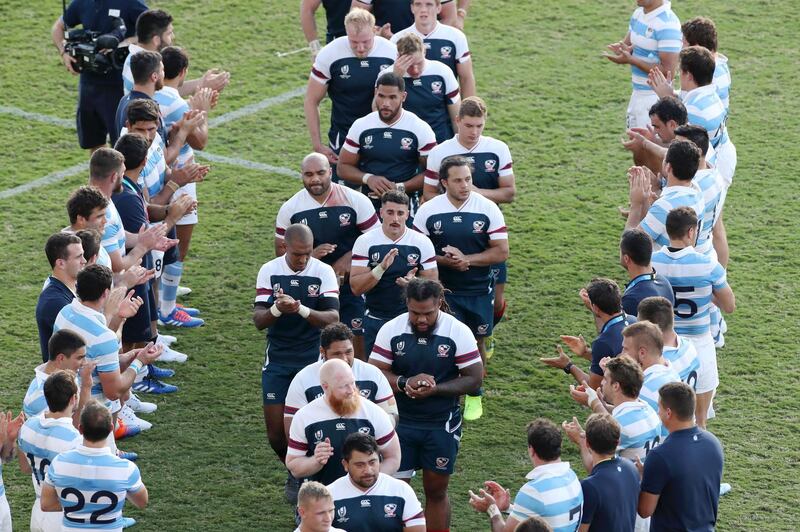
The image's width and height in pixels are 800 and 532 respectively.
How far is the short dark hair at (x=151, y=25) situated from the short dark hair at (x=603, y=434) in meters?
5.61

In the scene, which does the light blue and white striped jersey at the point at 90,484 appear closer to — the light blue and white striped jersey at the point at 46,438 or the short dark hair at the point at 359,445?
the light blue and white striped jersey at the point at 46,438

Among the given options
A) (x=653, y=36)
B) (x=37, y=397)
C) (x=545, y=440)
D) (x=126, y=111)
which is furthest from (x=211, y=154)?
(x=545, y=440)

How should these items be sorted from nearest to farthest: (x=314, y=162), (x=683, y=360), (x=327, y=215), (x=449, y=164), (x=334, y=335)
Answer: (x=334, y=335) → (x=683, y=360) → (x=449, y=164) → (x=314, y=162) → (x=327, y=215)

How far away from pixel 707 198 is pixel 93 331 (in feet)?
13.4

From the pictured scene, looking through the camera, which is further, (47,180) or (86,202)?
(47,180)

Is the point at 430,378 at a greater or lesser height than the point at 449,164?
lesser

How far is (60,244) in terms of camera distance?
7.42 metres

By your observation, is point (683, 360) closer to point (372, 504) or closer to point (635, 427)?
point (635, 427)

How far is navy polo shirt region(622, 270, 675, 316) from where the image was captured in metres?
7.56

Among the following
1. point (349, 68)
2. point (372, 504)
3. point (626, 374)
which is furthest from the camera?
point (349, 68)

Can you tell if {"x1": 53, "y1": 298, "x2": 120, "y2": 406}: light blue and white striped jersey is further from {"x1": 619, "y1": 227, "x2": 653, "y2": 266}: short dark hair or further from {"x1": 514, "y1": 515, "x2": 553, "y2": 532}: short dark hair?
{"x1": 619, "y1": 227, "x2": 653, "y2": 266}: short dark hair

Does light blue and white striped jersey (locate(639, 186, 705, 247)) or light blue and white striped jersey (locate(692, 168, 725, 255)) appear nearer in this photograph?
light blue and white striped jersey (locate(639, 186, 705, 247))

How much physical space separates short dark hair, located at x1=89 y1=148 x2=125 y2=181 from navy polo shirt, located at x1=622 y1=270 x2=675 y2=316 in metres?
3.29

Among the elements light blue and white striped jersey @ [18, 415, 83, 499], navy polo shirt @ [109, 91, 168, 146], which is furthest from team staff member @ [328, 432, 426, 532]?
navy polo shirt @ [109, 91, 168, 146]
